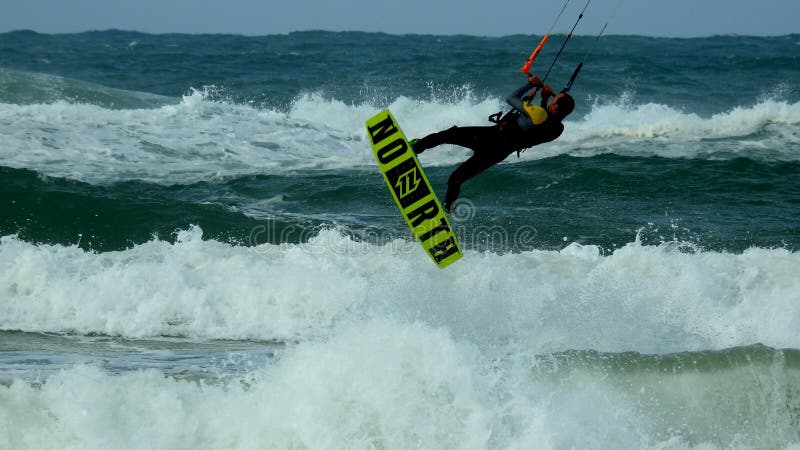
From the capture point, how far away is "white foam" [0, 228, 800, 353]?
339 inches

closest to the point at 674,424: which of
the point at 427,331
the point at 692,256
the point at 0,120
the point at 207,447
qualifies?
the point at 427,331

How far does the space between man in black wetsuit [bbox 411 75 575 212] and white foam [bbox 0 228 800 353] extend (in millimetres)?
1458

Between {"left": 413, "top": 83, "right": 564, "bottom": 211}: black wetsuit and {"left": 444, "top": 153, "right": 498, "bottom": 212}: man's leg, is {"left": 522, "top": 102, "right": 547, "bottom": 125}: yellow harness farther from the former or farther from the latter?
{"left": 444, "top": 153, "right": 498, "bottom": 212}: man's leg

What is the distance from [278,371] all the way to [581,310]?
3685mm

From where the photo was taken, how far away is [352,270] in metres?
9.86

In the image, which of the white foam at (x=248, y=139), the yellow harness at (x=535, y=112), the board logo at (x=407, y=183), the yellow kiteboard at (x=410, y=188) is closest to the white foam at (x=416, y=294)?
the yellow kiteboard at (x=410, y=188)

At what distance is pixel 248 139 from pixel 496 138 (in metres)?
10.6

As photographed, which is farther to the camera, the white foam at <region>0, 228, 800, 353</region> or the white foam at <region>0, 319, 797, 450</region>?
the white foam at <region>0, 228, 800, 353</region>

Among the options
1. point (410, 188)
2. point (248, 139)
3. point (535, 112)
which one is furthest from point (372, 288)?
point (248, 139)

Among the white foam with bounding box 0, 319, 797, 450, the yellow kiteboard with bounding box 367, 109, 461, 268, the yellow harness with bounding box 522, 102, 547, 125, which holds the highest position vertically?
the yellow harness with bounding box 522, 102, 547, 125

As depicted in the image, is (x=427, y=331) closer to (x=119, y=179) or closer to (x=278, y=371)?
(x=278, y=371)

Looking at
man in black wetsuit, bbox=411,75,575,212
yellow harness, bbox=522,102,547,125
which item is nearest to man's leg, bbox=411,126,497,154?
man in black wetsuit, bbox=411,75,575,212

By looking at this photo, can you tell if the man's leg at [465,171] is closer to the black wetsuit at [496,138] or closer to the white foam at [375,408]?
the black wetsuit at [496,138]

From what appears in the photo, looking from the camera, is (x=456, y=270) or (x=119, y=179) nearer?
(x=456, y=270)
